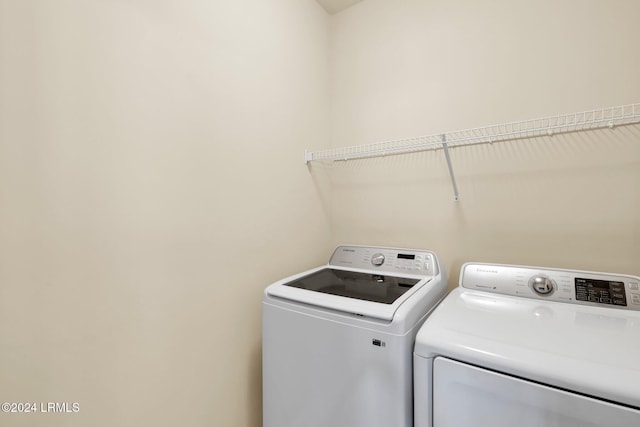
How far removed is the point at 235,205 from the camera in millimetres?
1239

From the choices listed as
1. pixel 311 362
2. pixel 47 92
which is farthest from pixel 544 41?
pixel 47 92

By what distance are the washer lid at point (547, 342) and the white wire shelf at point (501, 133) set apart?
68 centimetres

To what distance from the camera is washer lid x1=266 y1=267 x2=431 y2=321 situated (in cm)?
96

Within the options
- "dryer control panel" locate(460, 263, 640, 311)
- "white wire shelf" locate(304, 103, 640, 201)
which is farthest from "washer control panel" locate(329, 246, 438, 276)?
"white wire shelf" locate(304, 103, 640, 201)

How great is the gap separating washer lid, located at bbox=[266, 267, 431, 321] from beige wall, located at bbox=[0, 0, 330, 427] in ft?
0.74

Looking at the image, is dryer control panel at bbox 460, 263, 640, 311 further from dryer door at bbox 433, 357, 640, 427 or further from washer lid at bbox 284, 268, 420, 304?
dryer door at bbox 433, 357, 640, 427

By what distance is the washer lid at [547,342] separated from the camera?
2.08ft

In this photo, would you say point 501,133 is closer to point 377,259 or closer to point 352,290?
point 377,259

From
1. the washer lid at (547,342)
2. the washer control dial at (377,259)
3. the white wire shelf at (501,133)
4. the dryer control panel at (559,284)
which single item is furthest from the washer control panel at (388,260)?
the white wire shelf at (501,133)

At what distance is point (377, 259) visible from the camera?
1495mm

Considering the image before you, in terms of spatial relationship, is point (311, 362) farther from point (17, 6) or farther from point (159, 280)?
point (17, 6)

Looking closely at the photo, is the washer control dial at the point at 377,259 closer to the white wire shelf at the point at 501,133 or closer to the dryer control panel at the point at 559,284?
the dryer control panel at the point at 559,284

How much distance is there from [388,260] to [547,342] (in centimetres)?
75

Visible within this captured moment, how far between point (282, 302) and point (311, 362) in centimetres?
25
